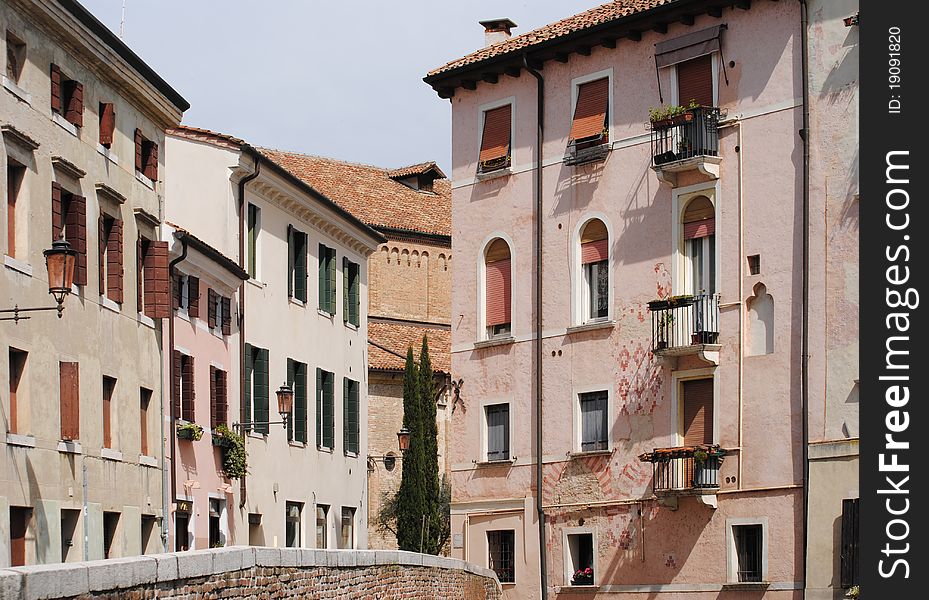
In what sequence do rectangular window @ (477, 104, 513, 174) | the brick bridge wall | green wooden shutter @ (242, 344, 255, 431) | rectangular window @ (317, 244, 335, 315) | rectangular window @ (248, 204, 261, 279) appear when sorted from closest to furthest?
1. the brick bridge wall
2. rectangular window @ (477, 104, 513, 174)
3. green wooden shutter @ (242, 344, 255, 431)
4. rectangular window @ (248, 204, 261, 279)
5. rectangular window @ (317, 244, 335, 315)

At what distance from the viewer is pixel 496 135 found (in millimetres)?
38625

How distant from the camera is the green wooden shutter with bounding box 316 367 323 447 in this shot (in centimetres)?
4391

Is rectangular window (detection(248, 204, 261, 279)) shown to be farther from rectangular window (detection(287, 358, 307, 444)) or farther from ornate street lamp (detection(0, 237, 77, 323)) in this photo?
ornate street lamp (detection(0, 237, 77, 323))

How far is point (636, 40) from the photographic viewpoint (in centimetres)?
3572

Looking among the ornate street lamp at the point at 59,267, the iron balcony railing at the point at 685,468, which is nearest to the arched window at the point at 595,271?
the iron balcony railing at the point at 685,468

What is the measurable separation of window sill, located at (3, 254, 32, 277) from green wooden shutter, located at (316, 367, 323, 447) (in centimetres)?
1875

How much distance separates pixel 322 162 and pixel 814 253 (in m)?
42.6

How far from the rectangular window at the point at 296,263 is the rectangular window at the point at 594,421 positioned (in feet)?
30.5

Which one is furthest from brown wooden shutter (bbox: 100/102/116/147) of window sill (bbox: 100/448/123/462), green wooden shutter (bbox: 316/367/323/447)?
green wooden shutter (bbox: 316/367/323/447)

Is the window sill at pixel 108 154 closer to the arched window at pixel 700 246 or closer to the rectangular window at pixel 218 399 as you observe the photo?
the rectangular window at pixel 218 399

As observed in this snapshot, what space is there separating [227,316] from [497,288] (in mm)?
6007

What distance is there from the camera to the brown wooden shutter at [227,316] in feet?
124
